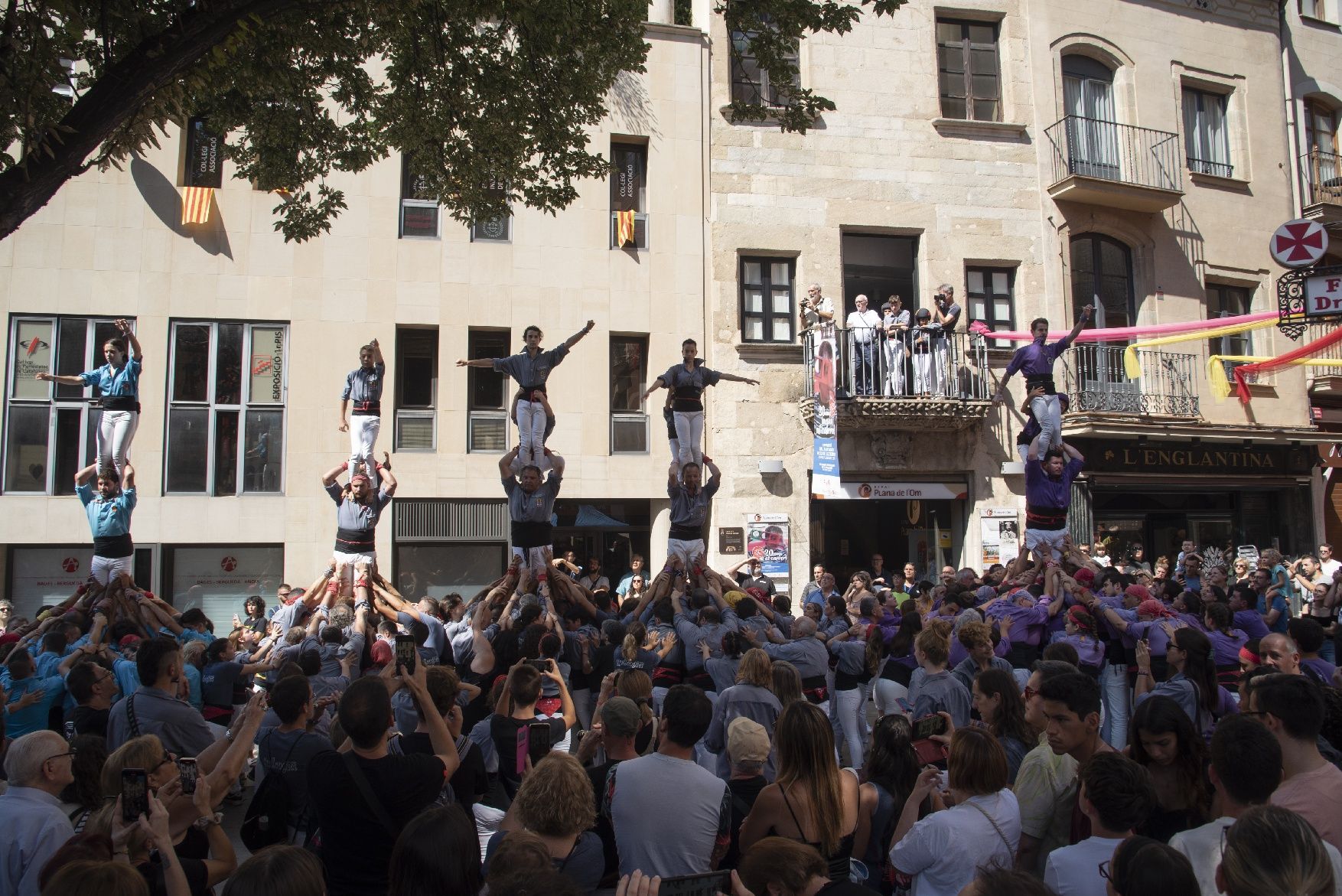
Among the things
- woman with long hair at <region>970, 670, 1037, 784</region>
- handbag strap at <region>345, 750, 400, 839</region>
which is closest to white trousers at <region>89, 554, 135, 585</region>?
handbag strap at <region>345, 750, 400, 839</region>

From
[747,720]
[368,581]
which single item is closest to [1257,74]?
[368,581]

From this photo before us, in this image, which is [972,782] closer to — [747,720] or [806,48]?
[747,720]

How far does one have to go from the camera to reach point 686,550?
12398 mm

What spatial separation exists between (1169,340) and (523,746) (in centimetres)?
1924

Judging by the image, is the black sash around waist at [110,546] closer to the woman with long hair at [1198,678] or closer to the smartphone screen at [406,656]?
the smartphone screen at [406,656]

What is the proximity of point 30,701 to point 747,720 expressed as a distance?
610 centimetres

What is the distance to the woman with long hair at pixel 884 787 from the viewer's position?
14.8 feet

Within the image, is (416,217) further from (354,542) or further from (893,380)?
(893,380)

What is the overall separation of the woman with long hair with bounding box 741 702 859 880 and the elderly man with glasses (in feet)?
9.10

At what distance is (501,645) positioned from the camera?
8156 millimetres

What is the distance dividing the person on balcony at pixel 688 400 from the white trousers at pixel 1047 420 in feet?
11.4

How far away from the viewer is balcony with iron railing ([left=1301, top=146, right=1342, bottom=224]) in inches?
930

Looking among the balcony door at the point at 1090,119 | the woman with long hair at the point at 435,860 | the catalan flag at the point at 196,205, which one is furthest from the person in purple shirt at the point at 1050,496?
the catalan flag at the point at 196,205

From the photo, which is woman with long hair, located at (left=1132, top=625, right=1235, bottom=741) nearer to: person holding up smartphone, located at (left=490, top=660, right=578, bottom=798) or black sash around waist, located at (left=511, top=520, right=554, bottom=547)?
person holding up smartphone, located at (left=490, top=660, right=578, bottom=798)
